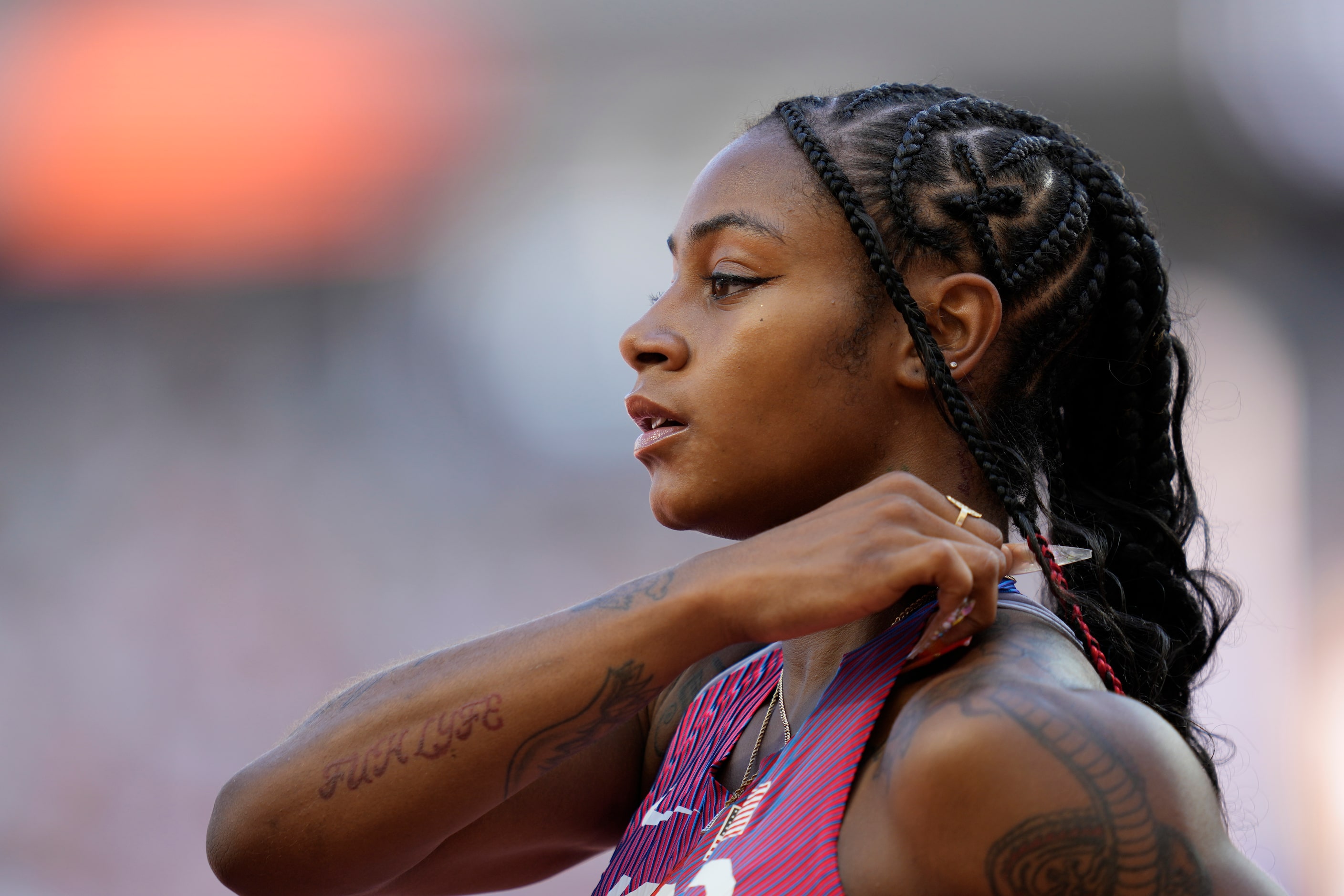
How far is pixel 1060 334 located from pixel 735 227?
1.49ft

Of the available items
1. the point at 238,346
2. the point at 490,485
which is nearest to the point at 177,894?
the point at 490,485

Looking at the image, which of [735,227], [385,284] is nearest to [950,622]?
[735,227]

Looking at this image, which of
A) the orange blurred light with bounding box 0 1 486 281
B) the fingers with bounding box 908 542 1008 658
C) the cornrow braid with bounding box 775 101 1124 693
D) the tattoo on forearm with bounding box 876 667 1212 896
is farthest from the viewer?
the orange blurred light with bounding box 0 1 486 281

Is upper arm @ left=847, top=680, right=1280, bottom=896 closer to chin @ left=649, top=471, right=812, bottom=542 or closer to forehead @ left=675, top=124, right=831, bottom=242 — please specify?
chin @ left=649, top=471, right=812, bottom=542

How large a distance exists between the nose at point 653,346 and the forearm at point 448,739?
0.96ft

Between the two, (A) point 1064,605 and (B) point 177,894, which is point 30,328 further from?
(A) point 1064,605

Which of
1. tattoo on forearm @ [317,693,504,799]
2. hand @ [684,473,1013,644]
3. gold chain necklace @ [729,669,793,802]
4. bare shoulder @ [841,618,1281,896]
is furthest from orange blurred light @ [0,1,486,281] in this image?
bare shoulder @ [841,618,1281,896]

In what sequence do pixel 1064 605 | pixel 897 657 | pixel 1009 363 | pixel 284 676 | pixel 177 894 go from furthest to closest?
1. pixel 284 676
2. pixel 177 894
3. pixel 1009 363
4. pixel 1064 605
5. pixel 897 657

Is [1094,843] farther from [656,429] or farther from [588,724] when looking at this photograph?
[656,429]

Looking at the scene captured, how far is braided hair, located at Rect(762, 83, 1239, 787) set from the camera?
1.40 m

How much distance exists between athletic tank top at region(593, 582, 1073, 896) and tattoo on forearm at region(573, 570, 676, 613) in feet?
0.76

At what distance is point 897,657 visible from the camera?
1.23 m

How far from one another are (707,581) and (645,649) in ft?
0.32

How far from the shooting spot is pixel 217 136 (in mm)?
5855
